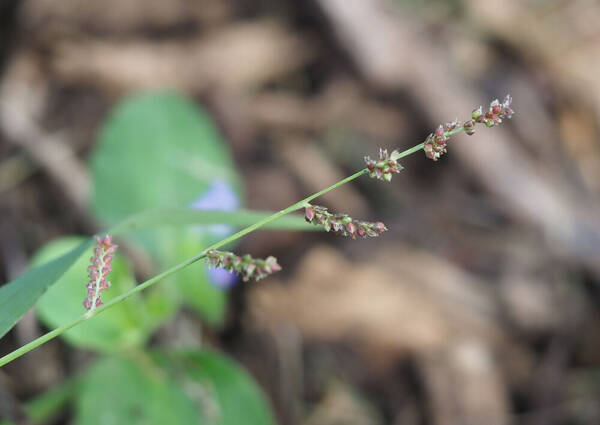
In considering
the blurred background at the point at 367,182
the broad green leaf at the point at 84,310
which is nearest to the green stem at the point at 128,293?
the broad green leaf at the point at 84,310

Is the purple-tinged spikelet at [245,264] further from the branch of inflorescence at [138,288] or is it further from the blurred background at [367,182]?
the blurred background at [367,182]

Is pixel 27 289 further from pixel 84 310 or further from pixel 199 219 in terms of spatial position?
pixel 84 310

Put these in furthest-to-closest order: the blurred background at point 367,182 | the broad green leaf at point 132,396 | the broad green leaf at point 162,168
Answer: the blurred background at point 367,182
the broad green leaf at point 162,168
the broad green leaf at point 132,396

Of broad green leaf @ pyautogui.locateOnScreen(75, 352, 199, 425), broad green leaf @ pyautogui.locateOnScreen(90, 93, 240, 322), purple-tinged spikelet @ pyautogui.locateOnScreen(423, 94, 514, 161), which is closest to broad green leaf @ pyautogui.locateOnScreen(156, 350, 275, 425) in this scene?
broad green leaf @ pyautogui.locateOnScreen(75, 352, 199, 425)

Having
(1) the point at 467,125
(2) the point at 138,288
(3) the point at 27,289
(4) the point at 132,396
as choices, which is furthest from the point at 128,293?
(4) the point at 132,396

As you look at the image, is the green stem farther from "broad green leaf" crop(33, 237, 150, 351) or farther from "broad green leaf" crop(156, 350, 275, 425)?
"broad green leaf" crop(156, 350, 275, 425)
